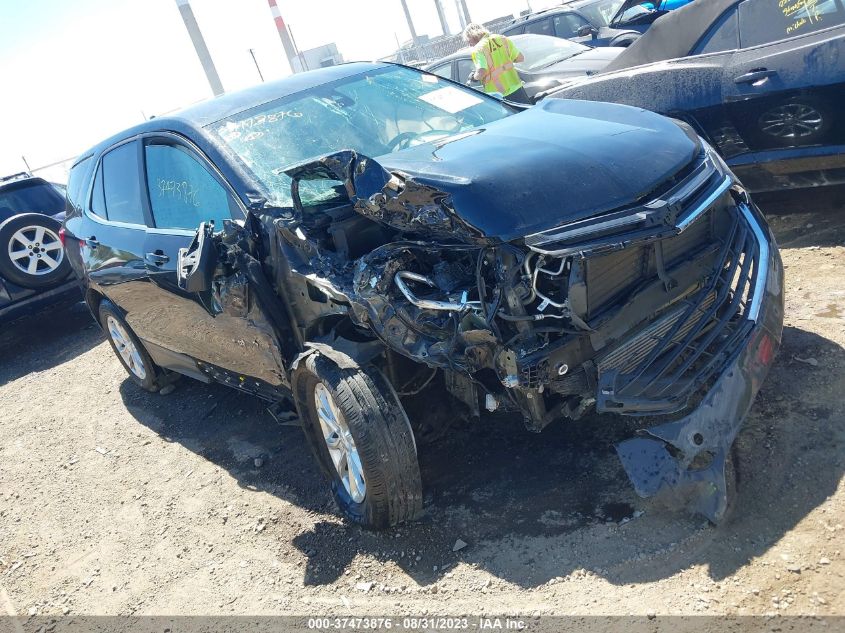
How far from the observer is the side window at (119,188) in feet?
14.5

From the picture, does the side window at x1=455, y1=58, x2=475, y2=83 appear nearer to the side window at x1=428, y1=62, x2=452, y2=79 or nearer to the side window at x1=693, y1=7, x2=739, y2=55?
the side window at x1=428, y1=62, x2=452, y2=79

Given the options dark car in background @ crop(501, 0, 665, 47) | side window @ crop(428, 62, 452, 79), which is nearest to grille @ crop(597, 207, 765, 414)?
side window @ crop(428, 62, 452, 79)

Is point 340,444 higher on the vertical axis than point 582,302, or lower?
lower

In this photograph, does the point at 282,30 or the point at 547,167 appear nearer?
the point at 547,167

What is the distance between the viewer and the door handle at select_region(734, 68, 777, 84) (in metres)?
4.33

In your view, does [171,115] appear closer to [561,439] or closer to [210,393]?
[210,393]

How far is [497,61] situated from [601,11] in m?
5.19

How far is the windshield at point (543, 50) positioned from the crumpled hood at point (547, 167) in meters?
6.15

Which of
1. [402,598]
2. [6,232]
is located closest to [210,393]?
[402,598]

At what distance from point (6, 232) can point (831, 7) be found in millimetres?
7337

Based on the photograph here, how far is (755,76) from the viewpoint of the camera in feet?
14.4

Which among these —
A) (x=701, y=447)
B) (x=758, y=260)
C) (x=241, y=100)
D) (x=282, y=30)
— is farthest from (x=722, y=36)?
(x=282, y=30)

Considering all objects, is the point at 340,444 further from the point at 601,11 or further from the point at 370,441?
the point at 601,11

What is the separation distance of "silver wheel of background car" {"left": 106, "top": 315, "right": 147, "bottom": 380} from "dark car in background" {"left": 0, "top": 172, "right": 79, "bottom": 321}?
2.33 m
